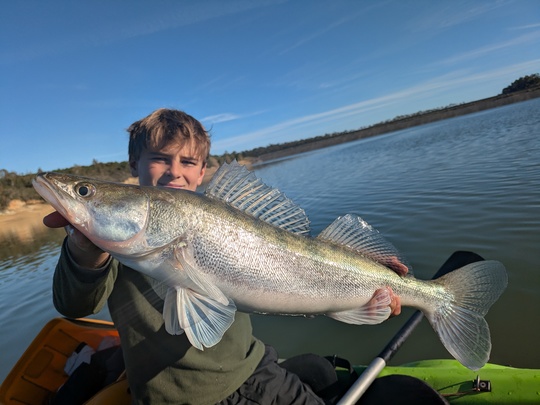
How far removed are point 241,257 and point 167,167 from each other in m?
1.35

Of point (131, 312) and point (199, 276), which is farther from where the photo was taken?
point (131, 312)

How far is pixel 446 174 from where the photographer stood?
614 inches

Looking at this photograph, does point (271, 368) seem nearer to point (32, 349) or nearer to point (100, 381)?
point (100, 381)

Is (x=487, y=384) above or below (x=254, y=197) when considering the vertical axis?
below

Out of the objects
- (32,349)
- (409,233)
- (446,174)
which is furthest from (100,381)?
(446,174)

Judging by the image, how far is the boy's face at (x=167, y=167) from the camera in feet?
9.97

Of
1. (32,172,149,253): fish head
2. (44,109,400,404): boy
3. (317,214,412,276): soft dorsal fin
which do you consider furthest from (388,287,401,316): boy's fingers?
(32,172,149,253): fish head

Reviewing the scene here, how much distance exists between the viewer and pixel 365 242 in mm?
2922

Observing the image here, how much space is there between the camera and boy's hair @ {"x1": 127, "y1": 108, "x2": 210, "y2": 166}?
3.10 metres

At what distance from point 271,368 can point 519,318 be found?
457cm

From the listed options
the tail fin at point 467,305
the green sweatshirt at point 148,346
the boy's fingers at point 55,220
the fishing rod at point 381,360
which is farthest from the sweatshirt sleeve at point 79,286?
the tail fin at point 467,305

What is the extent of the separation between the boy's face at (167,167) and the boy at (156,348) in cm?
2

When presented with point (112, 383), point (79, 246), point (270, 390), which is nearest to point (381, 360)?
point (270, 390)

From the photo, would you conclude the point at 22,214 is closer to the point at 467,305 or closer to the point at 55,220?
the point at 55,220
